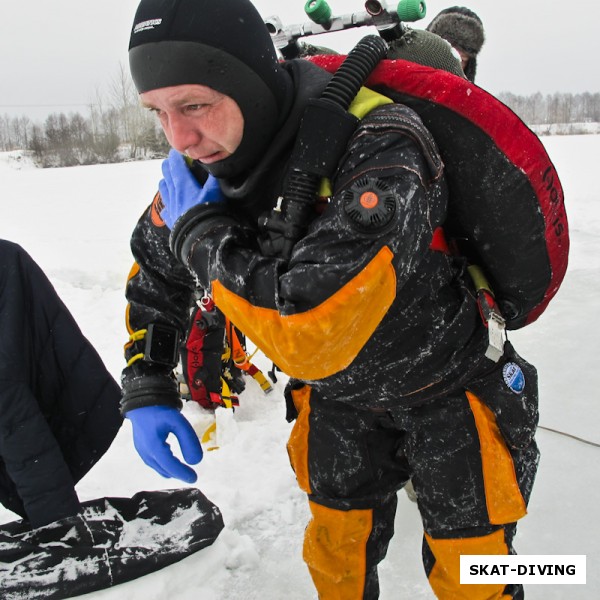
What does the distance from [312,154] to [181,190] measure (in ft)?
1.10

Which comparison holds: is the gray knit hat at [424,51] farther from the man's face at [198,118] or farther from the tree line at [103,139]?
the tree line at [103,139]

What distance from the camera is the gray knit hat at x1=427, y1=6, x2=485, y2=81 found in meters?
2.79

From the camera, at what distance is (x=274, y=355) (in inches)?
43.8

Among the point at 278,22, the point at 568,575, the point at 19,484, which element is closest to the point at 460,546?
the point at 568,575

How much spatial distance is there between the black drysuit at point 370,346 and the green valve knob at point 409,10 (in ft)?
1.64

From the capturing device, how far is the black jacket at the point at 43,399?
6.58ft

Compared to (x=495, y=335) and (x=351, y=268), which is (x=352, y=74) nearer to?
(x=351, y=268)

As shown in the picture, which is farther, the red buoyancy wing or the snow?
the snow

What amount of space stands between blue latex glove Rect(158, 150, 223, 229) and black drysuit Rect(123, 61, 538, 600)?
0.14 feet

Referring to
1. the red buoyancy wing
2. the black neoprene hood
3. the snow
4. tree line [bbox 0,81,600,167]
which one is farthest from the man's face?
tree line [bbox 0,81,600,167]

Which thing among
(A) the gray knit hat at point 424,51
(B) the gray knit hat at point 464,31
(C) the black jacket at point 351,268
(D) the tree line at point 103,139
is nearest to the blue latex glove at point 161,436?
(C) the black jacket at point 351,268

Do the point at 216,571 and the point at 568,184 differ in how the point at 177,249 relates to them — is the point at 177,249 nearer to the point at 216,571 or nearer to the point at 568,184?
the point at 216,571

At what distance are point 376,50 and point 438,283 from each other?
1.76ft

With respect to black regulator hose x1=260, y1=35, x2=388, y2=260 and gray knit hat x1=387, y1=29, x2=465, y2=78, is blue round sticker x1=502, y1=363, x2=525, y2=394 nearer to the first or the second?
black regulator hose x1=260, y1=35, x2=388, y2=260
